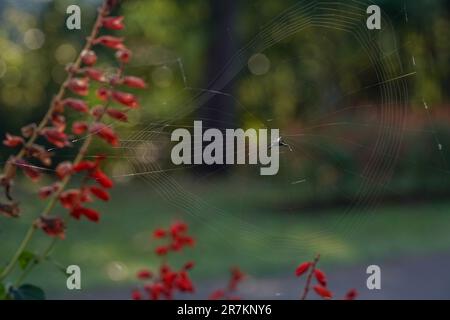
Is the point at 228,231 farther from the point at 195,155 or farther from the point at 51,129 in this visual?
the point at 51,129

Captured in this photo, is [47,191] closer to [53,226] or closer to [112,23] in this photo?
[53,226]

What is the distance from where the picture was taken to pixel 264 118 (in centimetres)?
449

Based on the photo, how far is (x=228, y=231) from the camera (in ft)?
17.7

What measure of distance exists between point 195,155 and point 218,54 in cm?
512

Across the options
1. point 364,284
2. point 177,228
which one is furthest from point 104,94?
point 364,284

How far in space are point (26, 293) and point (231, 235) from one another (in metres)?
4.48

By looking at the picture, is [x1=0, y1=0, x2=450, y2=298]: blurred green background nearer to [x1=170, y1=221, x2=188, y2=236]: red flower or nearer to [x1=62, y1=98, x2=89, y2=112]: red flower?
[x1=170, y1=221, x2=188, y2=236]: red flower

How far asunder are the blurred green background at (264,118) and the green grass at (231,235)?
17 millimetres

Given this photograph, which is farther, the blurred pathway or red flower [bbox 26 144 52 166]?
the blurred pathway

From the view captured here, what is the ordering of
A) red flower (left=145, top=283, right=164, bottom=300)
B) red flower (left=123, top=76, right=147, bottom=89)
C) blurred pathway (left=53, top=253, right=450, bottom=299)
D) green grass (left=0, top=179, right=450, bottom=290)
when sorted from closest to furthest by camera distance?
red flower (left=123, top=76, right=147, bottom=89) < red flower (left=145, top=283, right=164, bottom=300) < blurred pathway (left=53, top=253, right=450, bottom=299) < green grass (left=0, top=179, right=450, bottom=290)

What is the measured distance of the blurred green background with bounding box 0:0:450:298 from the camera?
4887mm

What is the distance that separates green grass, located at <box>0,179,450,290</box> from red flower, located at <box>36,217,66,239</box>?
Result: 10.9 feet

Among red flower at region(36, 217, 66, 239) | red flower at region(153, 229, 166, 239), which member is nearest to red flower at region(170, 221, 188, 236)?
red flower at region(153, 229, 166, 239)
